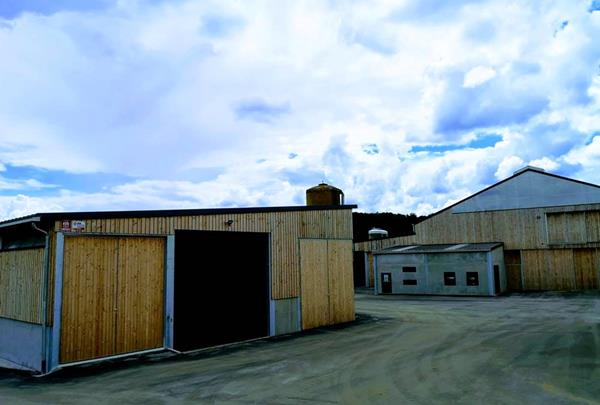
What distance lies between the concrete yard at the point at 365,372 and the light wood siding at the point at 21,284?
165 cm

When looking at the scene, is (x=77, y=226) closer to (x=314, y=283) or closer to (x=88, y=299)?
(x=88, y=299)

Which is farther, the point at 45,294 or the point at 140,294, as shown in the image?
the point at 140,294

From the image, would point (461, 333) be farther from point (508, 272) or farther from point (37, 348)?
point (508, 272)

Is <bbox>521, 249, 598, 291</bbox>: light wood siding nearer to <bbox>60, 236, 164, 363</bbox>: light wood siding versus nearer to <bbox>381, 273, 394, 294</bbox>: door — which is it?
<bbox>381, 273, 394, 294</bbox>: door

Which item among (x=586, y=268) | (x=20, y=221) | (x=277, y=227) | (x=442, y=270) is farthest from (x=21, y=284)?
(x=586, y=268)

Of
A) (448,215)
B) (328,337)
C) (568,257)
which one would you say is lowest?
(328,337)

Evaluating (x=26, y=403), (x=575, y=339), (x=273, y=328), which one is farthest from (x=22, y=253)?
(x=575, y=339)

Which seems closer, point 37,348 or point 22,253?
point 37,348

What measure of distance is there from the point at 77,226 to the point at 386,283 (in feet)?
81.7

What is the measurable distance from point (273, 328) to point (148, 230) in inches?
222

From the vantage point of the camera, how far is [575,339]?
12961mm

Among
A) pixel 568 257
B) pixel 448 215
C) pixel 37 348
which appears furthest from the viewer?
pixel 448 215

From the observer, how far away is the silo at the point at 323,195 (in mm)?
19797

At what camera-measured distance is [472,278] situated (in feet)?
97.2
